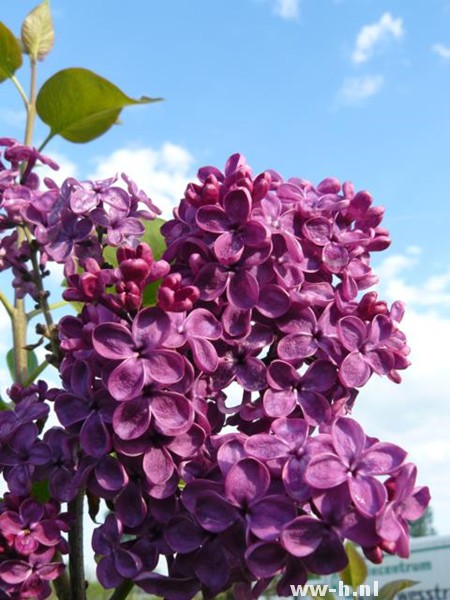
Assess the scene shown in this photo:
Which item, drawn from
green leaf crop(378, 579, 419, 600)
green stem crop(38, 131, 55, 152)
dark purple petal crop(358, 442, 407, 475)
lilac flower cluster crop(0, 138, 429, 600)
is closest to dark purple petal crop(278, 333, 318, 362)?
lilac flower cluster crop(0, 138, 429, 600)

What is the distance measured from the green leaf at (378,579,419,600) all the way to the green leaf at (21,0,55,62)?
2.79ft

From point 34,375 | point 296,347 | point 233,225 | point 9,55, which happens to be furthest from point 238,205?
point 9,55

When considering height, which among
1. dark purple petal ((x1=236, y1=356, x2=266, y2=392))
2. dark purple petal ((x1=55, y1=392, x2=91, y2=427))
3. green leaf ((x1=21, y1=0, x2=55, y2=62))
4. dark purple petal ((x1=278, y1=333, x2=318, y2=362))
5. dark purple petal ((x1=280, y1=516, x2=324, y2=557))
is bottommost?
dark purple petal ((x1=280, y1=516, x2=324, y2=557))

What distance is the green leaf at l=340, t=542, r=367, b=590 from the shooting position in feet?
3.04

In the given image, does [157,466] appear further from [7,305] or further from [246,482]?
[7,305]

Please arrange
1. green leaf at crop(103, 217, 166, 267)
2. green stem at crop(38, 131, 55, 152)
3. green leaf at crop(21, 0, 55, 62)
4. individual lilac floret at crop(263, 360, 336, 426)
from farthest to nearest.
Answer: green leaf at crop(21, 0, 55, 62), green stem at crop(38, 131, 55, 152), green leaf at crop(103, 217, 166, 267), individual lilac floret at crop(263, 360, 336, 426)

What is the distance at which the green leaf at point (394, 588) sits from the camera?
98 cm

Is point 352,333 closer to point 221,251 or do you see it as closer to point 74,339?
point 221,251

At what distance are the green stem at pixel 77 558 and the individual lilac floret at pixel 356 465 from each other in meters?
0.27

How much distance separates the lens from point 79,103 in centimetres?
114

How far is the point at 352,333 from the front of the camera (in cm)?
78

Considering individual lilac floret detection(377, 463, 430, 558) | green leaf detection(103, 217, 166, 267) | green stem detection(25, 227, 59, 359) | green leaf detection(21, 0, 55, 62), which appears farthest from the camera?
green leaf detection(21, 0, 55, 62)

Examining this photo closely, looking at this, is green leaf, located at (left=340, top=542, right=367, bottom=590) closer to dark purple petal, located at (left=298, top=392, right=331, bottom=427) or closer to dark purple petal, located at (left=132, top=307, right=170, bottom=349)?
dark purple petal, located at (left=298, top=392, right=331, bottom=427)

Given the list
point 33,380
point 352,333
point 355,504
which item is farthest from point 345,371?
point 33,380
